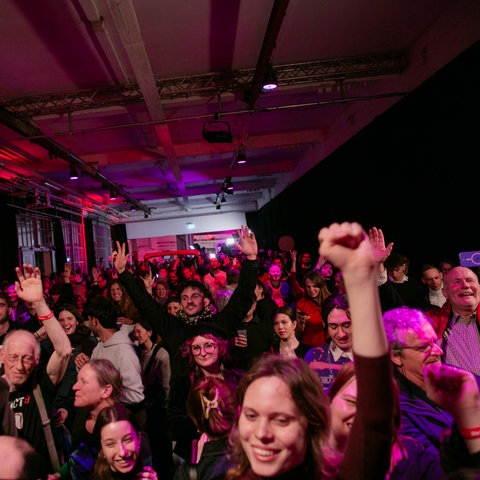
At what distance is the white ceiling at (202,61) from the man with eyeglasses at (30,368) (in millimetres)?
2980

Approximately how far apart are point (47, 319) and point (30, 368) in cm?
28

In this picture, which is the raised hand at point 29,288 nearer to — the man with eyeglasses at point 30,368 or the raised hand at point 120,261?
the man with eyeglasses at point 30,368

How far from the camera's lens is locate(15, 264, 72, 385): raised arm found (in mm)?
2359

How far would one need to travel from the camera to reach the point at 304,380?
121 centimetres

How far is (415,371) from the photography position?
5.81ft

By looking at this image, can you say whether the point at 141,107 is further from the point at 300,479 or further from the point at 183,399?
the point at 300,479

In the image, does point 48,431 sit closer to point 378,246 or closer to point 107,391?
point 107,391

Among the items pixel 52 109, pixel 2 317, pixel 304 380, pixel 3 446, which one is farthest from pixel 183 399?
pixel 52 109

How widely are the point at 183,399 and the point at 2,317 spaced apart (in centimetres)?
208

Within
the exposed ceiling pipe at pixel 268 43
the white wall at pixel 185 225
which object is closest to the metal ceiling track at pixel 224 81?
the exposed ceiling pipe at pixel 268 43

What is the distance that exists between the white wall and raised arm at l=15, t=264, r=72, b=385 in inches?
832

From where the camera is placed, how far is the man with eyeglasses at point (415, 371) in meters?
1.51

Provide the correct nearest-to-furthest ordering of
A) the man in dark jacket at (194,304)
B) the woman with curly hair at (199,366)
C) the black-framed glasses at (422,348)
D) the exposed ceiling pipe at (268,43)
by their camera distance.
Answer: the black-framed glasses at (422,348)
the woman with curly hair at (199,366)
the man in dark jacket at (194,304)
the exposed ceiling pipe at (268,43)

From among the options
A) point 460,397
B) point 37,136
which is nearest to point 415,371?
point 460,397
